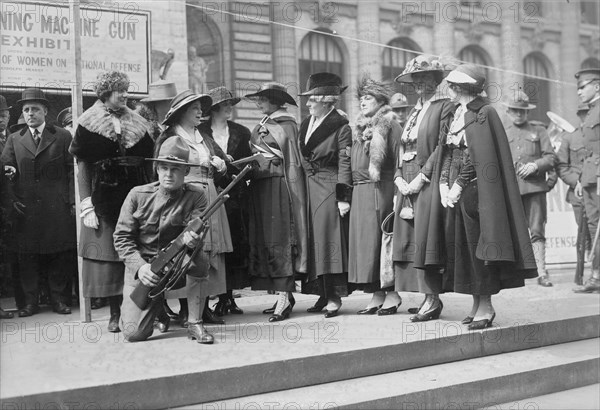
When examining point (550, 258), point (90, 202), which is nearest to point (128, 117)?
point (90, 202)

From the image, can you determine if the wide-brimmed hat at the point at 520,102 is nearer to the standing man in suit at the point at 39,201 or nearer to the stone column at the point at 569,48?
the standing man in suit at the point at 39,201

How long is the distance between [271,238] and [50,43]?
2752 millimetres

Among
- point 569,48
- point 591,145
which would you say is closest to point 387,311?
point 591,145

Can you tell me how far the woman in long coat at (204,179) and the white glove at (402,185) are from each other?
4.60 ft

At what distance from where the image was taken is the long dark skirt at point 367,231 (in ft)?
23.9

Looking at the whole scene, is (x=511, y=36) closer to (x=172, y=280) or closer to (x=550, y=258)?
(x=550, y=258)

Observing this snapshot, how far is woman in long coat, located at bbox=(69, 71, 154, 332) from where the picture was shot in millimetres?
6387

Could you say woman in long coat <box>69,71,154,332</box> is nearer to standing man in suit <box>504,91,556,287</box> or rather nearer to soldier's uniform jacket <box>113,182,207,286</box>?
soldier's uniform jacket <box>113,182,207,286</box>

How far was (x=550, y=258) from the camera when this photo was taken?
11.9 m

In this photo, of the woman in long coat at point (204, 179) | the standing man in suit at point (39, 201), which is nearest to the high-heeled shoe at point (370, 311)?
the woman in long coat at point (204, 179)

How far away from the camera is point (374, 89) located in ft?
23.9

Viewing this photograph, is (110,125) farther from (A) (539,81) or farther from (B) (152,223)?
(A) (539,81)

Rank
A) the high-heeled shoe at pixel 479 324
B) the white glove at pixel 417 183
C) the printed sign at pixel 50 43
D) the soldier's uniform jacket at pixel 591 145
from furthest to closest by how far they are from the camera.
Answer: the soldier's uniform jacket at pixel 591 145 → the printed sign at pixel 50 43 → the white glove at pixel 417 183 → the high-heeled shoe at pixel 479 324

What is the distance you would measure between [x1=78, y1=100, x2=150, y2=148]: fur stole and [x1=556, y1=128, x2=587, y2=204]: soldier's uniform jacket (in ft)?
18.4
